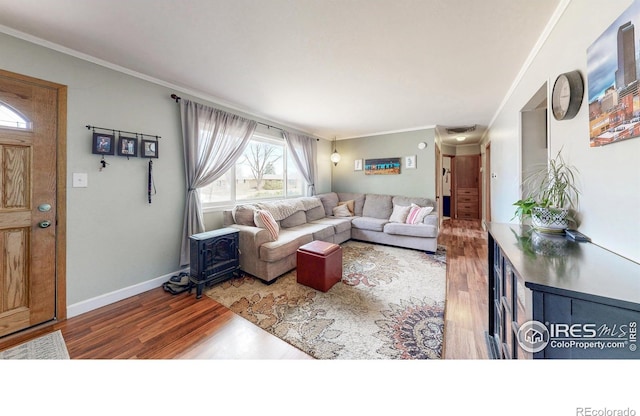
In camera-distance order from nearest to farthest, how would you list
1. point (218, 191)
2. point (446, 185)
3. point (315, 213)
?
point (218, 191), point (315, 213), point (446, 185)

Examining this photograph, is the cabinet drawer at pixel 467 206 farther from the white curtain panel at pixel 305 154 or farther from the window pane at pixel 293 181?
the window pane at pixel 293 181

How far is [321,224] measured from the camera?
395 centimetres

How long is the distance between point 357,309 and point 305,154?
3.43 m

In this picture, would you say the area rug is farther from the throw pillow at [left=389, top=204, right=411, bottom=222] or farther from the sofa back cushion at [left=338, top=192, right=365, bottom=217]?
the sofa back cushion at [left=338, top=192, right=365, bottom=217]

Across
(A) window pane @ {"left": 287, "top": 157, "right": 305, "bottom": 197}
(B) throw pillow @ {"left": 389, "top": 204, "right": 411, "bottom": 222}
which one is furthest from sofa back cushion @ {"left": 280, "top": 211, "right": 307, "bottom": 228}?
(B) throw pillow @ {"left": 389, "top": 204, "right": 411, "bottom": 222}

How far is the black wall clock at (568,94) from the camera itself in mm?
1226

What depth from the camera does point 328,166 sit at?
561cm

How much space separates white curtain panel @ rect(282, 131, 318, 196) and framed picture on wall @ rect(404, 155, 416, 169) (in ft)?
6.41

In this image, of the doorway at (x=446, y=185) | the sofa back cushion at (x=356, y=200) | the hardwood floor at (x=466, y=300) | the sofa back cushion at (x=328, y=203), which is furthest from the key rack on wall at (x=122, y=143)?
the doorway at (x=446, y=185)

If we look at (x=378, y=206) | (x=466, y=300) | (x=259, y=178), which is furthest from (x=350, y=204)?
(x=466, y=300)

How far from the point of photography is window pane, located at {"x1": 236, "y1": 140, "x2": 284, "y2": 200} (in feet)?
11.9

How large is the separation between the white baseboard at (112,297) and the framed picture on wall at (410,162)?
4.49m

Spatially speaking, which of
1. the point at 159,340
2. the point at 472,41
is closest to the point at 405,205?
the point at 472,41

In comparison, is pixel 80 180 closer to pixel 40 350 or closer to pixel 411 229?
pixel 40 350
